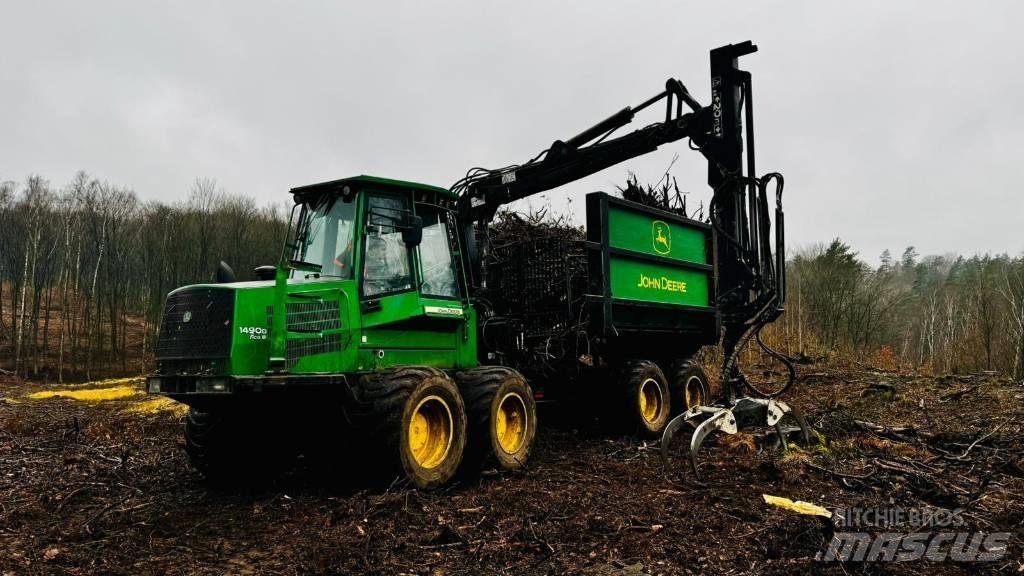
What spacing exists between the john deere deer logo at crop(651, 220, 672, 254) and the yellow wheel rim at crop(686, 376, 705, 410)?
227cm

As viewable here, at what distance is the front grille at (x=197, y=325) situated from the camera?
19.1ft

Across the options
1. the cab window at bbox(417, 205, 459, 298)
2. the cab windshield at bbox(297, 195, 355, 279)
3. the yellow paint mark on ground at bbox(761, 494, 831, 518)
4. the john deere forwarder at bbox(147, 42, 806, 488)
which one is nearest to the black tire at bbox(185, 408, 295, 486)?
the john deere forwarder at bbox(147, 42, 806, 488)

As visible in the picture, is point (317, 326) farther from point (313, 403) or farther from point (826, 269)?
point (826, 269)

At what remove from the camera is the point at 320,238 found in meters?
6.77

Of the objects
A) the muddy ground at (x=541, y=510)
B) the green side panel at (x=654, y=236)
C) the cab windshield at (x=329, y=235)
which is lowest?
the muddy ground at (x=541, y=510)

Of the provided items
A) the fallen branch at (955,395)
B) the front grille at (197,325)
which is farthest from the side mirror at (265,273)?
the fallen branch at (955,395)

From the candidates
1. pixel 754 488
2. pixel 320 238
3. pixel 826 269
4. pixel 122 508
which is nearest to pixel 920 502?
pixel 754 488

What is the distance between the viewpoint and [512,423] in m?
7.55

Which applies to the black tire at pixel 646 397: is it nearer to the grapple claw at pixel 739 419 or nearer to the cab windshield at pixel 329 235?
the grapple claw at pixel 739 419

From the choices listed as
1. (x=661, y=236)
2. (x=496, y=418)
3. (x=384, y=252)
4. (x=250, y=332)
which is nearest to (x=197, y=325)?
(x=250, y=332)

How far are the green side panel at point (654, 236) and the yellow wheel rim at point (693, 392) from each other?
1.88 metres

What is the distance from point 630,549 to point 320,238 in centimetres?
402

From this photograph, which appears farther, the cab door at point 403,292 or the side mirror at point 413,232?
the side mirror at point 413,232

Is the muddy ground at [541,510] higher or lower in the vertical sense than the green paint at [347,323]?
lower
